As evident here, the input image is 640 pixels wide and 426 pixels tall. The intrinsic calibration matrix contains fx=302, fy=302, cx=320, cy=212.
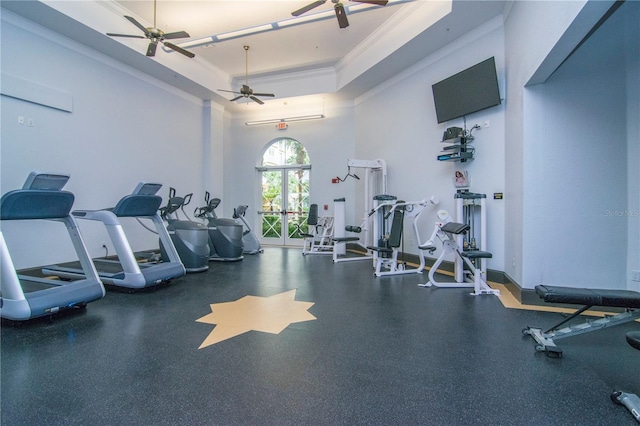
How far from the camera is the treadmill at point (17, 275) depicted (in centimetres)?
265

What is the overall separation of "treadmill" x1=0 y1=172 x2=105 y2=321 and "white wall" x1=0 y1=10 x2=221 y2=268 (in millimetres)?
2149

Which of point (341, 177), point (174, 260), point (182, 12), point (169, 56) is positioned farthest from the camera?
point (341, 177)

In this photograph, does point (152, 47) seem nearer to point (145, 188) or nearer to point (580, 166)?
point (145, 188)

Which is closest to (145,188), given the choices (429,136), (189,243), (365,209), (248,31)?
(189,243)

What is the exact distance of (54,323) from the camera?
2.88 meters

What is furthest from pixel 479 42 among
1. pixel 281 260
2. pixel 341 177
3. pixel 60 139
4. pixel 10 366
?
pixel 60 139

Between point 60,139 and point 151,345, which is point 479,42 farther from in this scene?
point 60,139

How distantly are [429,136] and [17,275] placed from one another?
603 cm

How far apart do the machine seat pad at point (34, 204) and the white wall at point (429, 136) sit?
5.26 metres

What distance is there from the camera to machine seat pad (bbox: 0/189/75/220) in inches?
105

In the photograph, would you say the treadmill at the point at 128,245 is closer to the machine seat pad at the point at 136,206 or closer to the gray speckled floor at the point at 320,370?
the machine seat pad at the point at 136,206

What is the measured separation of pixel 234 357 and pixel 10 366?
5.01 feet

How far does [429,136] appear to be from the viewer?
18.4 feet

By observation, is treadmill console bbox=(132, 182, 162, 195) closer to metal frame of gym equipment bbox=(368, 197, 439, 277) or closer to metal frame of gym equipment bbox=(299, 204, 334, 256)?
metal frame of gym equipment bbox=(368, 197, 439, 277)
